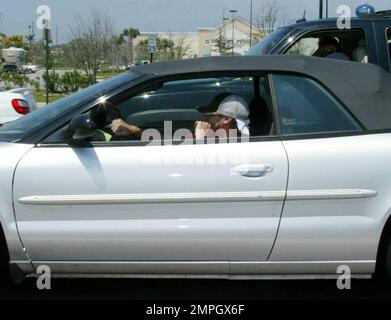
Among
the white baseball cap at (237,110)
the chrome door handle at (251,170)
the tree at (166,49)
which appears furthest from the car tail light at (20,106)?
the tree at (166,49)

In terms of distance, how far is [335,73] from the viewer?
3.48 meters

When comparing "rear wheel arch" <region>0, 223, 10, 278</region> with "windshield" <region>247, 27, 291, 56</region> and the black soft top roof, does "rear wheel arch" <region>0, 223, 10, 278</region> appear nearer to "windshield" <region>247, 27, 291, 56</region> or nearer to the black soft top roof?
the black soft top roof

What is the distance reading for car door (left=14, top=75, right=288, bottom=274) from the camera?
319 centimetres

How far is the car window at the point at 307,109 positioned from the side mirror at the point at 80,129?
1164 mm

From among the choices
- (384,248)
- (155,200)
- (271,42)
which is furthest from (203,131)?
(271,42)

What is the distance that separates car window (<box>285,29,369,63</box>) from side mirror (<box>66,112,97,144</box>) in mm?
2714

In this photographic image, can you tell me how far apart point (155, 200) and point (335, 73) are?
55.6 inches

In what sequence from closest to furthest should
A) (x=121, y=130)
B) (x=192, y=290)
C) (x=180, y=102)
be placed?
(x=121, y=130), (x=192, y=290), (x=180, y=102)

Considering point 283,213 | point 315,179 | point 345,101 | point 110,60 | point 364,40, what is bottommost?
point 283,213

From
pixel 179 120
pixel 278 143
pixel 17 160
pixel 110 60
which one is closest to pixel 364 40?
pixel 179 120

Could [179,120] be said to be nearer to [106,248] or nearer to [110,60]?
[106,248]

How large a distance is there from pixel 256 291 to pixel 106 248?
113cm

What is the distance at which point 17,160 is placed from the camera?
3.24 metres

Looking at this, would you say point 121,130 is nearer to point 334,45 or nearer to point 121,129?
point 121,129
